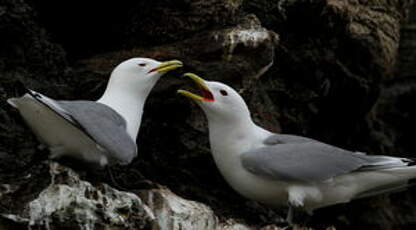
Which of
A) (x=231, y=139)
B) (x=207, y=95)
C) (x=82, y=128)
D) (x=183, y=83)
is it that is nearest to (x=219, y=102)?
(x=207, y=95)

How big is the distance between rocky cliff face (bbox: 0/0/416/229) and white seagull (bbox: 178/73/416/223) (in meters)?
0.27

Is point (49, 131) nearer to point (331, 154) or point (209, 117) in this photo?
point (209, 117)

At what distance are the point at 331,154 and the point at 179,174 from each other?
1.24 meters

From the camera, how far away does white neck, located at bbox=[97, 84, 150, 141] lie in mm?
5816

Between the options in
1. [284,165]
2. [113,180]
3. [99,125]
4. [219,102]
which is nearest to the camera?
[99,125]

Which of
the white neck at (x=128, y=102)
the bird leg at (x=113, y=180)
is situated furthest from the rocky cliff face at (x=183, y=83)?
the white neck at (x=128, y=102)

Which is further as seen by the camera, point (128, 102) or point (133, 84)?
point (133, 84)

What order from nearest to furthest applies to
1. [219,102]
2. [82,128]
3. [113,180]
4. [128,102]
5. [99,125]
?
[82,128]
[99,125]
[113,180]
[128,102]
[219,102]

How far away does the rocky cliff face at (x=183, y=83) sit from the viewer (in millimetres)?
5141

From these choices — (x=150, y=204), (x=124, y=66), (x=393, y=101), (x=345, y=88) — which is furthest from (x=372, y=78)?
(x=150, y=204)

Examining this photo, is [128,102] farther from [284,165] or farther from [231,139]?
[284,165]

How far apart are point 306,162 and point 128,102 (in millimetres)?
1283

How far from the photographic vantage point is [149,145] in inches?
263

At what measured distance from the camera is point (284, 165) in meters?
5.67
